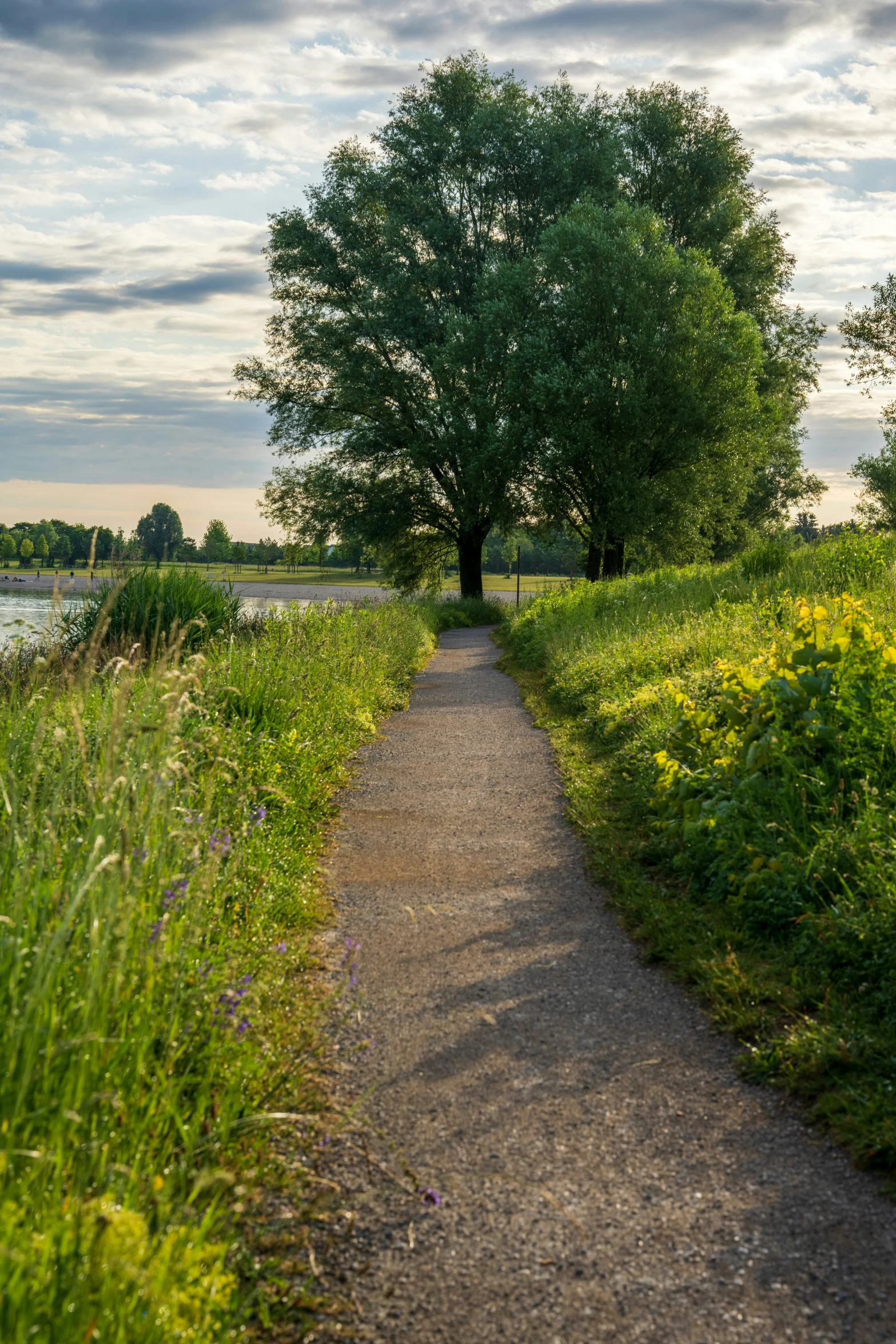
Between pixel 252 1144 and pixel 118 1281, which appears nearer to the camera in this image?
pixel 118 1281

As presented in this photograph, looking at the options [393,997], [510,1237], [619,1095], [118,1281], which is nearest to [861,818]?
[619,1095]

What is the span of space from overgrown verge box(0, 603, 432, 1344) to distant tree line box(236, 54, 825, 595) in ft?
69.0

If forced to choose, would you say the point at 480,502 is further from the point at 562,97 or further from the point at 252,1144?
the point at 252,1144

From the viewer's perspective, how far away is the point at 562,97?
94.7 feet

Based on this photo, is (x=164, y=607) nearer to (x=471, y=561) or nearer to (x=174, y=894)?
(x=174, y=894)

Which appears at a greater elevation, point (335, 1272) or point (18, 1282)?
point (18, 1282)

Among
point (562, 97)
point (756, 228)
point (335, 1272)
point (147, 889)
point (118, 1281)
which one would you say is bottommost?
point (335, 1272)

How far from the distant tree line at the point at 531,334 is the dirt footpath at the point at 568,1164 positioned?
20732 mm

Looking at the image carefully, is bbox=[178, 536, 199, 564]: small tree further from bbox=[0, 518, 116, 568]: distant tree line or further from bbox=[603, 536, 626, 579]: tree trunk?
bbox=[0, 518, 116, 568]: distant tree line

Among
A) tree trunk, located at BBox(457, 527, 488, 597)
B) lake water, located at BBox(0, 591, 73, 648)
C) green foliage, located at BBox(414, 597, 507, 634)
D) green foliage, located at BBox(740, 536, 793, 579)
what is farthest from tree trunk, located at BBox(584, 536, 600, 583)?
lake water, located at BBox(0, 591, 73, 648)

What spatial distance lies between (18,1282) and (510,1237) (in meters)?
1.41

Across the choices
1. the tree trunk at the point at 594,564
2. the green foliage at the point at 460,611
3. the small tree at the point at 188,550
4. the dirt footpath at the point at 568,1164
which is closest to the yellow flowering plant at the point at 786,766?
the dirt footpath at the point at 568,1164

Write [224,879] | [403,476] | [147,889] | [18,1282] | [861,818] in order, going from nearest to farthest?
[18,1282]
[147,889]
[224,879]
[861,818]
[403,476]

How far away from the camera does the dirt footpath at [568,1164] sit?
250 cm
